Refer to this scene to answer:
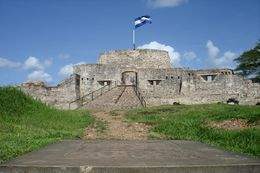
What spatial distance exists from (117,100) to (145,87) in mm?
5514

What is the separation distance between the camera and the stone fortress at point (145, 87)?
112 ft

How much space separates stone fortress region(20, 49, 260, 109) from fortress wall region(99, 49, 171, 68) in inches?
91.9

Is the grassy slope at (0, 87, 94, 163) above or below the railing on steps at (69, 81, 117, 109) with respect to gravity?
below

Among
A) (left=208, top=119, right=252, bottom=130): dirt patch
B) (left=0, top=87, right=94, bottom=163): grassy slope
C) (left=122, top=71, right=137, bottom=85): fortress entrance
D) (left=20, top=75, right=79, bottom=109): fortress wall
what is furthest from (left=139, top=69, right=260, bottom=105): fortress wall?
(left=208, top=119, right=252, bottom=130): dirt patch

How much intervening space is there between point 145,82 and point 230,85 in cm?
681

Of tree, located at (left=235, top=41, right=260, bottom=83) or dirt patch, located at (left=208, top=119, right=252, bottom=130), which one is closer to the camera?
dirt patch, located at (left=208, top=119, right=252, bottom=130)

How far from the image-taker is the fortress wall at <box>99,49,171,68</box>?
132 ft

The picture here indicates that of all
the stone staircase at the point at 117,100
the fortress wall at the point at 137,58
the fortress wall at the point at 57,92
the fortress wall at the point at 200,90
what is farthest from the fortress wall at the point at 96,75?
the fortress wall at the point at 137,58

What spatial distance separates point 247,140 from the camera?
9391 mm

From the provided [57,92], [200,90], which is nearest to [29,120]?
[57,92]

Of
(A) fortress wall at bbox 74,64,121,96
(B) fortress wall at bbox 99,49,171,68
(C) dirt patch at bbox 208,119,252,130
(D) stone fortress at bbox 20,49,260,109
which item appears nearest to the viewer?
(C) dirt patch at bbox 208,119,252,130

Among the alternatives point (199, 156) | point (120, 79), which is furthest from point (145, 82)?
point (199, 156)

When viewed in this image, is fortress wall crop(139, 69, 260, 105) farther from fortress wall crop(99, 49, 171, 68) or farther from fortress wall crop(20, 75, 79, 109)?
fortress wall crop(20, 75, 79, 109)

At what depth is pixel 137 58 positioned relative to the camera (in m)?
40.6
